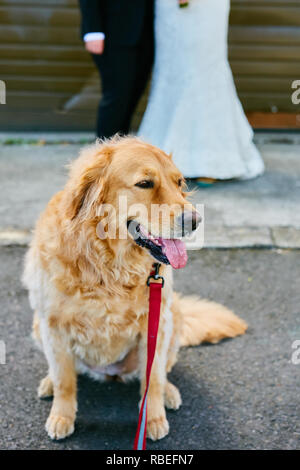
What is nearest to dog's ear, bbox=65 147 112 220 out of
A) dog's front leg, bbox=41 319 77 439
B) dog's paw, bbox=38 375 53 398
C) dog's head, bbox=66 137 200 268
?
dog's head, bbox=66 137 200 268

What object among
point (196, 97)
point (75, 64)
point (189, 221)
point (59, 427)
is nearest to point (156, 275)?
point (189, 221)

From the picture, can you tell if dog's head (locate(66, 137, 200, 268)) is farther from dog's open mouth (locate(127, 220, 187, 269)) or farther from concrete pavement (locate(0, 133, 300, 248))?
concrete pavement (locate(0, 133, 300, 248))

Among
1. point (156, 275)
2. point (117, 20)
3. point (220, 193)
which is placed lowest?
point (220, 193)

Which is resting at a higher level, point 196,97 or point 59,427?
point 196,97

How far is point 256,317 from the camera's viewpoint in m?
2.89

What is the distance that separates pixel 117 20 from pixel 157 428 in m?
2.96

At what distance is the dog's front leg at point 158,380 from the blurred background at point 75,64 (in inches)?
162

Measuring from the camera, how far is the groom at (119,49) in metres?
3.65

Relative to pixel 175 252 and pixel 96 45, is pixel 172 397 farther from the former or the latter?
pixel 96 45

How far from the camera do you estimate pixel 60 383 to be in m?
2.17

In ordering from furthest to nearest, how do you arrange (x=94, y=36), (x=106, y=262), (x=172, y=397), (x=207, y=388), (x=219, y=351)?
(x=94, y=36), (x=219, y=351), (x=207, y=388), (x=172, y=397), (x=106, y=262)

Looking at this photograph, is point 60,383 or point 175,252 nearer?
point 175,252

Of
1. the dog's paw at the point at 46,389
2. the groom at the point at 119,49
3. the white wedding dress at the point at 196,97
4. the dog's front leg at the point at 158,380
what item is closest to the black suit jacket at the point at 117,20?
the groom at the point at 119,49

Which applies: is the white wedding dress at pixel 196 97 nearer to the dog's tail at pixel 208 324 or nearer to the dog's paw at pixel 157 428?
the dog's tail at pixel 208 324
